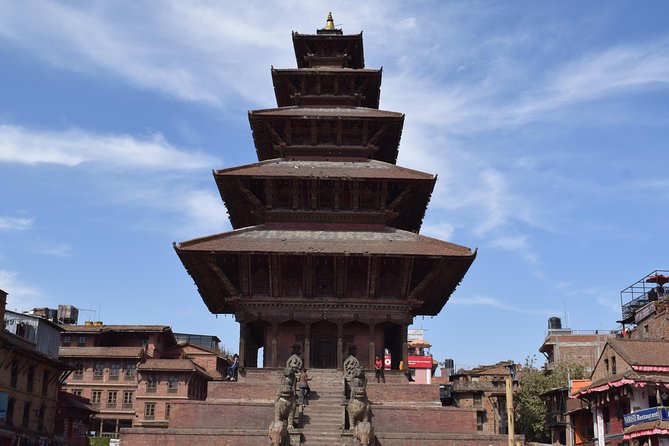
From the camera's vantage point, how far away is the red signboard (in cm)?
9038

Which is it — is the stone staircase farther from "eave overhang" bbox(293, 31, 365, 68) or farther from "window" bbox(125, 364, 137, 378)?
"window" bbox(125, 364, 137, 378)

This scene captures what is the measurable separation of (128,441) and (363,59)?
28.6 meters

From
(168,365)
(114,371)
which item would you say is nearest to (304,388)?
(168,365)

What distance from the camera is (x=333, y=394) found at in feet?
98.4

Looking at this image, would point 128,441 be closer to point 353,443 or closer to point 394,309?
point 353,443

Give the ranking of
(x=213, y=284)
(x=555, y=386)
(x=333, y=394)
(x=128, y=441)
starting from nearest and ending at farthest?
Answer: (x=128, y=441) → (x=333, y=394) → (x=213, y=284) → (x=555, y=386)

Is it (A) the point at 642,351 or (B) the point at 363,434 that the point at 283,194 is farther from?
(A) the point at 642,351

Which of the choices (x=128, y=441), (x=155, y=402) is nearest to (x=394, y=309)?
(x=128, y=441)

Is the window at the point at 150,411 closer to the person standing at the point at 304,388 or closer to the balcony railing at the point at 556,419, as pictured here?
the balcony railing at the point at 556,419

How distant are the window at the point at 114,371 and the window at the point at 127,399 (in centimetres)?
187

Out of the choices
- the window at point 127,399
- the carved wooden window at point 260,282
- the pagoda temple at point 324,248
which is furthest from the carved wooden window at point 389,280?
the window at point 127,399

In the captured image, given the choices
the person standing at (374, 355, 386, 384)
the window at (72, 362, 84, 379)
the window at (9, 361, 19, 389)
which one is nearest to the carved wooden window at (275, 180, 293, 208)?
the person standing at (374, 355, 386, 384)

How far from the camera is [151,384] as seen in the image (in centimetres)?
7462

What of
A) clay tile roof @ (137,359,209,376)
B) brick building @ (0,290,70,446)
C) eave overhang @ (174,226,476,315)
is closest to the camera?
eave overhang @ (174,226,476,315)
